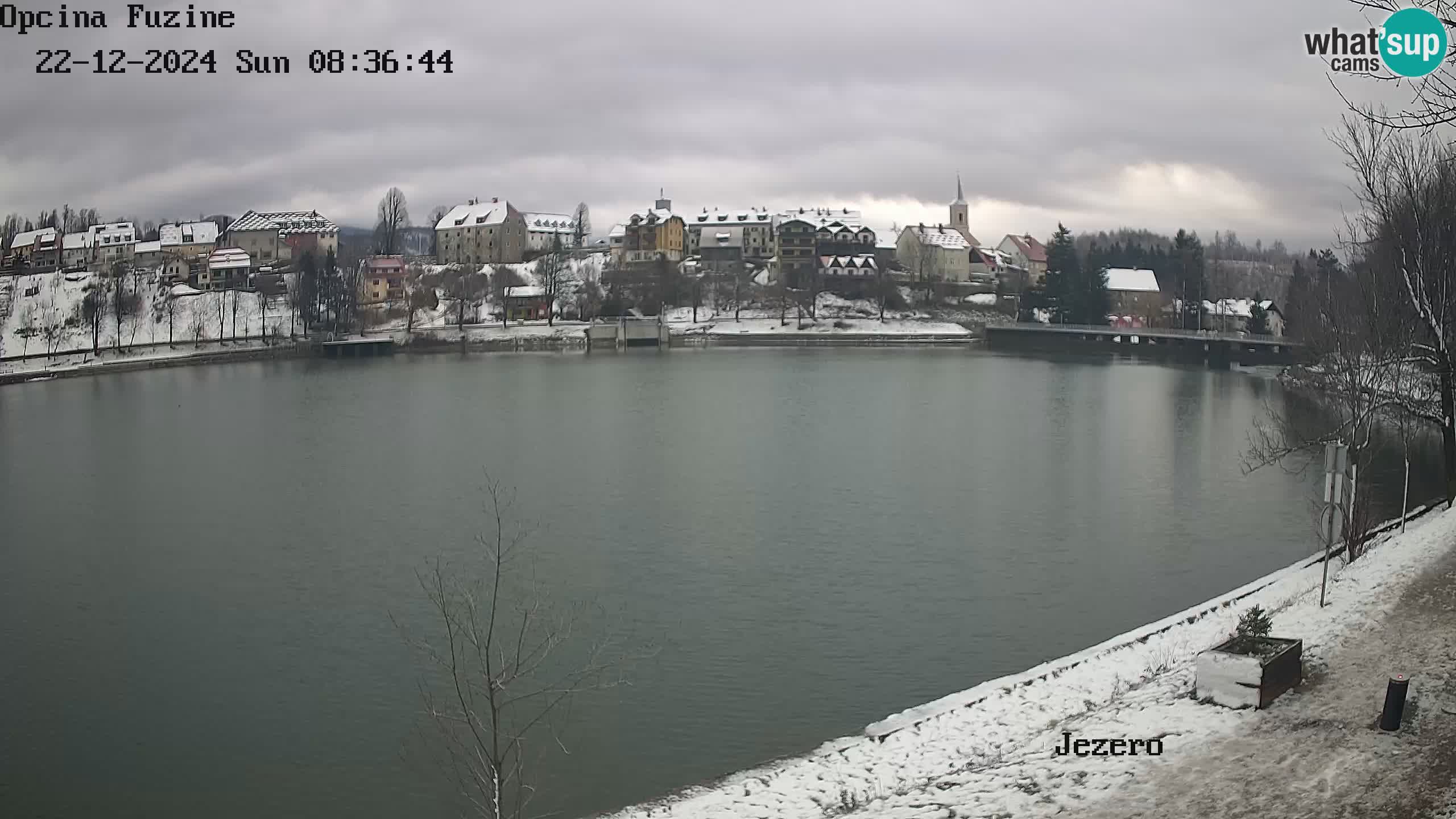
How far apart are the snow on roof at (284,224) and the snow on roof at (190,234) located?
2.09 metres

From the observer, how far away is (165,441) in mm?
27516

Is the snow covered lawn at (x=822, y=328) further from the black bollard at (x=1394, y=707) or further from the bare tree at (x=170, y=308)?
the black bollard at (x=1394, y=707)

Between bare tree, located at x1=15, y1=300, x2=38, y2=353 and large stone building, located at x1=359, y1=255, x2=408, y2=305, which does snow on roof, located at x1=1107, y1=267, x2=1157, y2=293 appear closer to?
large stone building, located at x1=359, y1=255, x2=408, y2=305

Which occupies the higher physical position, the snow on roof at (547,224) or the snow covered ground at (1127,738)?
the snow on roof at (547,224)

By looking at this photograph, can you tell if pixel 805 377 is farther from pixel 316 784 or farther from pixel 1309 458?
pixel 316 784

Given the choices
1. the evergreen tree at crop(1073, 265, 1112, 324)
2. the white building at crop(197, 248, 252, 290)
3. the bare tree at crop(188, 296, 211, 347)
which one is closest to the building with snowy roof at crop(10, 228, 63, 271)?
the white building at crop(197, 248, 252, 290)

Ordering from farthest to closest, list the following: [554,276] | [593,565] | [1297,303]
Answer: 1. [554,276]
2. [1297,303]
3. [593,565]

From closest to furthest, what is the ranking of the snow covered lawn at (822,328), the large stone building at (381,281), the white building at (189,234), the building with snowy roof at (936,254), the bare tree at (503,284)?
the snow covered lawn at (822,328) → the bare tree at (503,284) → the large stone building at (381,281) → the white building at (189,234) → the building with snowy roof at (936,254)

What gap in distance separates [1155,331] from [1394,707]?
5677 cm

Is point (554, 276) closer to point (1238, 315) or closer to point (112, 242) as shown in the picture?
point (112, 242)

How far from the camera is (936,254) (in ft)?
276

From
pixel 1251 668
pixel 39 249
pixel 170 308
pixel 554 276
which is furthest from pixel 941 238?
pixel 1251 668

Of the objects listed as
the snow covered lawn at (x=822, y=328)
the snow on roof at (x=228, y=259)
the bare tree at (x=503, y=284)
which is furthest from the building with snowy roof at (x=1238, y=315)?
the snow on roof at (x=228, y=259)

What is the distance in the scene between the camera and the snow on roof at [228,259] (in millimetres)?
74188
